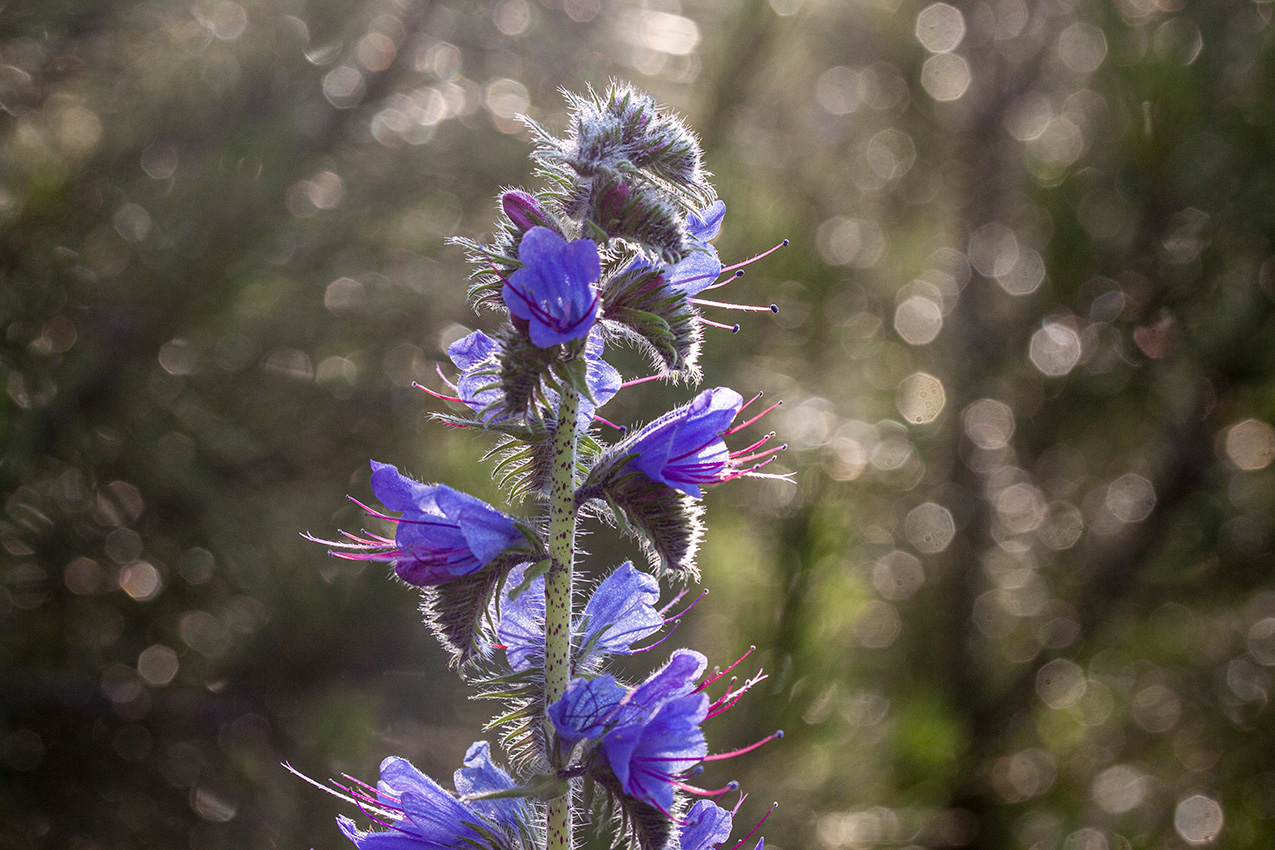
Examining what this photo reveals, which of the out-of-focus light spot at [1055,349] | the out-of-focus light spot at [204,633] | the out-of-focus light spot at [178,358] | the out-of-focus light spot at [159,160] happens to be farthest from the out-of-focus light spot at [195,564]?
the out-of-focus light spot at [1055,349]

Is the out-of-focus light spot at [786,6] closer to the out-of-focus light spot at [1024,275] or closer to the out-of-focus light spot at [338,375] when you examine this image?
the out-of-focus light spot at [1024,275]

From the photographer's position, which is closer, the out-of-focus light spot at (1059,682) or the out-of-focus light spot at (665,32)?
the out-of-focus light spot at (1059,682)

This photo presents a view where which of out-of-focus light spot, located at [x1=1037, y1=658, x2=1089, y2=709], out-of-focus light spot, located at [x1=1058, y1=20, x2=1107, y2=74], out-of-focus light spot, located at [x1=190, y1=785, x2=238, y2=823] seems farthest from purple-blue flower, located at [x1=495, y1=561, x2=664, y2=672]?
out-of-focus light spot, located at [x1=1058, y1=20, x2=1107, y2=74]

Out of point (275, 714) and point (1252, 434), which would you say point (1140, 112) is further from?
point (275, 714)

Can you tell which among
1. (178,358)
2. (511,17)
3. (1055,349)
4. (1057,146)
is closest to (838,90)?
(1057,146)

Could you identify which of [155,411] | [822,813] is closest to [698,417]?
[822,813]

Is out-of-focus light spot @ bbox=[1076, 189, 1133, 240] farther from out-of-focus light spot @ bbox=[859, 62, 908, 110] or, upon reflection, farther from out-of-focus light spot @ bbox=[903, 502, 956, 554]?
out-of-focus light spot @ bbox=[859, 62, 908, 110]
